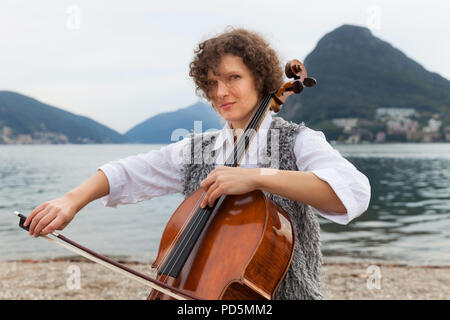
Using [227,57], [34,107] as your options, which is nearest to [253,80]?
[227,57]

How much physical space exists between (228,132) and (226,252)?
2.20ft

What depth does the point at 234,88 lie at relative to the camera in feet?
5.80

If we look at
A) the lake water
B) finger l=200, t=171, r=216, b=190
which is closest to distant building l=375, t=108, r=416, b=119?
the lake water

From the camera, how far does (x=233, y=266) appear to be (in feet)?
4.80

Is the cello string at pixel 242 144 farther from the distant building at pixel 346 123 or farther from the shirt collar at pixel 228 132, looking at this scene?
the distant building at pixel 346 123

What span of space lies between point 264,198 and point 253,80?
23.1 inches

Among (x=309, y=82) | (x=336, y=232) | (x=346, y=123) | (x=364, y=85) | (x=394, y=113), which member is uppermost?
(x=364, y=85)

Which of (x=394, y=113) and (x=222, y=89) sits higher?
(x=394, y=113)

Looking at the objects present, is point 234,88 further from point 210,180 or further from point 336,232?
point 336,232

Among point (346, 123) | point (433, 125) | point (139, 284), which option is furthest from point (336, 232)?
point (433, 125)

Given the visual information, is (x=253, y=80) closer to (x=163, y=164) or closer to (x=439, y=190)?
(x=163, y=164)

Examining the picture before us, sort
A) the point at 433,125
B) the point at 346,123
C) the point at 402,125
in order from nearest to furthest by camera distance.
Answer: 1. the point at 346,123
2. the point at 433,125
3. the point at 402,125

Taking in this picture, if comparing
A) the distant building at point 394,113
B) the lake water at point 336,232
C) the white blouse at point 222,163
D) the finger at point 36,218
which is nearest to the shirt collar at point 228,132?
the white blouse at point 222,163
